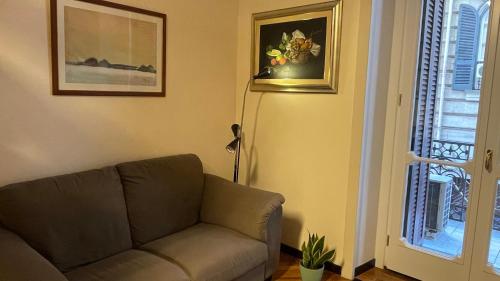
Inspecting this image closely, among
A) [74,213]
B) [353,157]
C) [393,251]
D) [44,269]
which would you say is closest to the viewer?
[44,269]

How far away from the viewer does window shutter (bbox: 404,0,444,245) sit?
8.18ft

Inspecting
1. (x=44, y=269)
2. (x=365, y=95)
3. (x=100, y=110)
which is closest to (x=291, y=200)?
(x=365, y=95)

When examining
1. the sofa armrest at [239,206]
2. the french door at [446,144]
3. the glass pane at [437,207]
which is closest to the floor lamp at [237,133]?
the sofa armrest at [239,206]

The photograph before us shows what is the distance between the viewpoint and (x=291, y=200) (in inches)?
119

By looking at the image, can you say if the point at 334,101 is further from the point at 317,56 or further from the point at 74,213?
the point at 74,213

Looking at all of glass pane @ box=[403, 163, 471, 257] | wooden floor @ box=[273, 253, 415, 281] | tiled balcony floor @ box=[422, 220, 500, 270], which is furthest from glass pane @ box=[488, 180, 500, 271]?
wooden floor @ box=[273, 253, 415, 281]

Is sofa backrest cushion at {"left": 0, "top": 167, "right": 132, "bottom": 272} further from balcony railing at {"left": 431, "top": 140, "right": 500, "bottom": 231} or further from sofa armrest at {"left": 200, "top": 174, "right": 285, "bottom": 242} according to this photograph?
balcony railing at {"left": 431, "top": 140, "right": 500, "bottom": 231}

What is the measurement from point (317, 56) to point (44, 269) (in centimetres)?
214

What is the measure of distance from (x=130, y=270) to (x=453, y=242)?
2069 mm

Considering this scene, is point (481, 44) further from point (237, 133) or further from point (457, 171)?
point (237, 133)

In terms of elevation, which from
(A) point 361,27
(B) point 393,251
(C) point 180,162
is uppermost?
(A) point 361,27

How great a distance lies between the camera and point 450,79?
2439 mm

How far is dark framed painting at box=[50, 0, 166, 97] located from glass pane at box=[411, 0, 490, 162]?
1847 millimetres

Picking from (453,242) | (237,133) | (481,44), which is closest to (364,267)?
(453,242)
